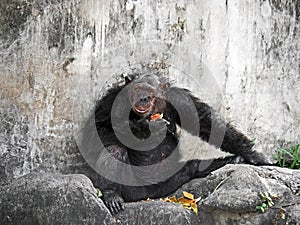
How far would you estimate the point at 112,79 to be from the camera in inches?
231

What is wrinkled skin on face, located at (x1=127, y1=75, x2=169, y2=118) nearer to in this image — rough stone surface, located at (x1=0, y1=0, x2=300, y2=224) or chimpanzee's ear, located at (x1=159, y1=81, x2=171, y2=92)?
chimpanzee's ear, located at (x1=159, y1=81, x2=171, y2=92)

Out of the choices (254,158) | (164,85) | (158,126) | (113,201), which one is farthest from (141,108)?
(254,158)

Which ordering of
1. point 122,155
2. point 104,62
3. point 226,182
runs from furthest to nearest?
point 104,62 < point 122,155 < point 226,182

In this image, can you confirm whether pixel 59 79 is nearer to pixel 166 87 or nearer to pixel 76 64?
pixel 76 64

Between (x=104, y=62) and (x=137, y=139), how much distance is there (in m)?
0.78

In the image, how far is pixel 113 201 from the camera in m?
5.02

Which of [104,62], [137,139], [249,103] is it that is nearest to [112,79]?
[104,62]

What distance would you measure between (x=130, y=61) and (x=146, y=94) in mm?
568

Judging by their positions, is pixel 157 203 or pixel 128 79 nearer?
pixel 157 203

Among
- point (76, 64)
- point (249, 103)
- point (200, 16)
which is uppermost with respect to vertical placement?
point (200, 16)

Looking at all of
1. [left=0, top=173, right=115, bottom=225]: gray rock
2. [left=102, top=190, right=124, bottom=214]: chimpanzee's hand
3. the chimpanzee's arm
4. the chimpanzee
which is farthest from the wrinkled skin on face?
[left=0, top=173, right=115, bottom=225]: gray rock

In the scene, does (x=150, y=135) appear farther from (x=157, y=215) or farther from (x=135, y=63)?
(x=157, y=215)

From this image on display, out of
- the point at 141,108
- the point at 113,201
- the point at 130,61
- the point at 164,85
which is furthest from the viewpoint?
the point at 130,61

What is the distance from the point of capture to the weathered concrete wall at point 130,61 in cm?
544
